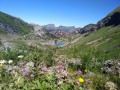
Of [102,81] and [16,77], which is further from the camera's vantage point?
[102,81]

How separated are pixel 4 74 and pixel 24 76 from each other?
6.77 ft

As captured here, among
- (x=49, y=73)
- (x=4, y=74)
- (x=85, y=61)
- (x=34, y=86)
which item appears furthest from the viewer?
(x=85, y=61)

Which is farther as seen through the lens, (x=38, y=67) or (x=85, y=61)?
(x=85, y=61)

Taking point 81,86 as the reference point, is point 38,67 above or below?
above

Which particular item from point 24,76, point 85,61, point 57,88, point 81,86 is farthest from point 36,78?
point 85,61

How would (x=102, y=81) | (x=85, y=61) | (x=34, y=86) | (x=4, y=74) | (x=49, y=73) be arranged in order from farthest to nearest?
1. (x=85, y=61)
2. (x=102, y=81)
3. (x=4, y=74)
4. (x=49, y=73)
5. (x=34, y=86)

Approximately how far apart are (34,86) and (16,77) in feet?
3.07

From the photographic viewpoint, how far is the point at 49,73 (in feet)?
28.9

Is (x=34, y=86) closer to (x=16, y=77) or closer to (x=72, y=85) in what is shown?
(x=16, y=77)

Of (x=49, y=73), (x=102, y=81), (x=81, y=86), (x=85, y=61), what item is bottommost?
(x=85, y=61)

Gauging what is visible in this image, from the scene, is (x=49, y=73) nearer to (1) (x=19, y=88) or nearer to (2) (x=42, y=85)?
(2) (x=42, y=85)

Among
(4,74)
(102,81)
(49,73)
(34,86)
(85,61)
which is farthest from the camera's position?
(85,61)

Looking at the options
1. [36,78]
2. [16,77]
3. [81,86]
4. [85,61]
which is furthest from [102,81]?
[85,61]

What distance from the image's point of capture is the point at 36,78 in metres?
8.94
